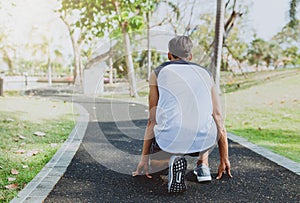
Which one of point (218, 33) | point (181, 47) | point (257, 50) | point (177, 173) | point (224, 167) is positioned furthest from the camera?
point (257, 50)

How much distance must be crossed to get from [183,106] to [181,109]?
30mm

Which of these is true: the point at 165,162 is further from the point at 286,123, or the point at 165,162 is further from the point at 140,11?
the point at 140,11

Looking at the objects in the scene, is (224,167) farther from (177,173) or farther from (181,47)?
(181,47)

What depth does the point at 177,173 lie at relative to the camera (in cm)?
281

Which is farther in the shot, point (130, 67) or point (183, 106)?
point (130, 67)

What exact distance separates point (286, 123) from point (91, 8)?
288 inches

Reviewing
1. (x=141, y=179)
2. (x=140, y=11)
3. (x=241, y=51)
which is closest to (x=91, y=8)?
(x=140, y=11)

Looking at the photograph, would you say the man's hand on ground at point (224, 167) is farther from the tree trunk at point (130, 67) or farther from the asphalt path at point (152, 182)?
the tree trunk at point (130, 67)

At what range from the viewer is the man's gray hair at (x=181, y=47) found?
296 centimetres

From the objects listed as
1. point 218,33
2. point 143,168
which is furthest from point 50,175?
point 218,33

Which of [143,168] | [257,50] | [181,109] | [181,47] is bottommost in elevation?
[143,168]

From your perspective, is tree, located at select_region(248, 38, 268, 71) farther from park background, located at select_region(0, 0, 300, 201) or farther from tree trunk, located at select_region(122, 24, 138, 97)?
tree trunk, located at select_region(122, 24, 138, 97)

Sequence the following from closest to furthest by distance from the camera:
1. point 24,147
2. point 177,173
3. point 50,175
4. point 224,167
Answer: point 177,173 < point 224,167 < point 50,175 < point 24,147

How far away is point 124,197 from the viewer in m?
2.83
